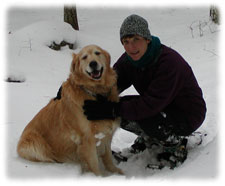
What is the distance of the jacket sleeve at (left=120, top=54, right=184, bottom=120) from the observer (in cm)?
247

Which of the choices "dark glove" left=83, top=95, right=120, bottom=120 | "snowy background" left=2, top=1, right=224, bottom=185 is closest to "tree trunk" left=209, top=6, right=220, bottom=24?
"snowy background" left=2, top=1, right=224, bottom=185

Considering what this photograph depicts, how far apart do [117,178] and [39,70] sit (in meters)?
4.14

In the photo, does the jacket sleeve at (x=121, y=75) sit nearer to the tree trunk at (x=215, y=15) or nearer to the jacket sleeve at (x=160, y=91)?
the jacket sleeve at (x=160, y=91)

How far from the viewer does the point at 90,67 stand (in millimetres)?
2594

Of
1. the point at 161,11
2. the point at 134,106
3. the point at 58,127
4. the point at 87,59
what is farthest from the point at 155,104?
the point at 161,11

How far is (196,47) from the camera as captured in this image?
6.75 meters

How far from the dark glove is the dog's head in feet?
0.64

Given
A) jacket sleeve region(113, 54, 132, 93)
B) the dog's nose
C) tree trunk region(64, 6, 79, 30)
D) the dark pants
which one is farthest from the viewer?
tree trunk region(64, 6, 79, 30)

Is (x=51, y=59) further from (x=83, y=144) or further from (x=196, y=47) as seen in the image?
(x=83, y=144)

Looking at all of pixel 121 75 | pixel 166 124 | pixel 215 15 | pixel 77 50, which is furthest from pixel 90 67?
pixel 215 15

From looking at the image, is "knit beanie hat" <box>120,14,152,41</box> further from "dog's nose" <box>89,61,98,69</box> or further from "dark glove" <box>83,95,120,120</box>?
"dark glove" <box>83,95,120,120</box>

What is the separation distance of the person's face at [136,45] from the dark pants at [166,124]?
640mm

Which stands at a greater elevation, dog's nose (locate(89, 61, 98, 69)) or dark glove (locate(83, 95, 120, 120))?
dog's nose (locate(89, 61, 98, 69))

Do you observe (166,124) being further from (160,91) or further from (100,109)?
(100,109)
